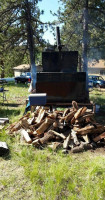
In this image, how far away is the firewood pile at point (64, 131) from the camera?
199 inches

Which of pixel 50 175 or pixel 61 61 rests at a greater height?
pixel 61 61

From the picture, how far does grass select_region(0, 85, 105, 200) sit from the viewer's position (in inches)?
126

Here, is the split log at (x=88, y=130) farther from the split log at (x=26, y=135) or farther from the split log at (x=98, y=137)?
the split log at (x=26, y=135)

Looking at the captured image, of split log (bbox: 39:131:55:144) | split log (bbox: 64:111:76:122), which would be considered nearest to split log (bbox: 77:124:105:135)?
split log (bbox: 64:111:76:122)

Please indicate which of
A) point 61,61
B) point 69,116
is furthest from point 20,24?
point 69,116

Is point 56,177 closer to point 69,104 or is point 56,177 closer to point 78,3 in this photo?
point 69,104

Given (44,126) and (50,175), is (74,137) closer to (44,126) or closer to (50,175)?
(44,126)

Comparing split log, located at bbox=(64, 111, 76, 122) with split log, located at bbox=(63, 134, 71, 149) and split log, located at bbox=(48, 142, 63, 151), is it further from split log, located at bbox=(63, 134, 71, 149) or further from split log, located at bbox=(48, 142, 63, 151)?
split log, located at bbox=(48, 142, 63, 151)

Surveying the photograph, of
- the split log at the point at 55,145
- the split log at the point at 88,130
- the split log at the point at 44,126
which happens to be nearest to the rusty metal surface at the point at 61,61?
the split log at the point at 44,126

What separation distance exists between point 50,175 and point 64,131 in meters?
2.10

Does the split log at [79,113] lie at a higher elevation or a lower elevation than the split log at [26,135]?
higher

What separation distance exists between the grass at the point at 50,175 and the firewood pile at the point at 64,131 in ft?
0.97

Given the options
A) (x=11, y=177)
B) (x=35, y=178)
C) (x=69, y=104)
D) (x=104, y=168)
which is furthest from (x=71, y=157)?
(x=69, y=104)

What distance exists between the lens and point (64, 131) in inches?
224
